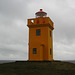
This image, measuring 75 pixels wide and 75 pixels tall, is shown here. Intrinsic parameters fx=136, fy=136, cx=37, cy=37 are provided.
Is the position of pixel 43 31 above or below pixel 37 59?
above

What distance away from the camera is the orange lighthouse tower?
79.1 feet

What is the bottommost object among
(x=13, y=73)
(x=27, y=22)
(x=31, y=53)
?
(x=13, y=73)

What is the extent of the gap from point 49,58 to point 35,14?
8.81 m

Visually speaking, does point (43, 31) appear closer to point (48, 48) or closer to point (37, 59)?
point (48, 48)

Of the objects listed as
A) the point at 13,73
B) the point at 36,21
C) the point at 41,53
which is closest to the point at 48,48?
the point at 41,53

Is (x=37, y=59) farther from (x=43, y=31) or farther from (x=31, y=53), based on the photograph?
(x=43, y=31)

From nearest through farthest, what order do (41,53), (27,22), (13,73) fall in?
(13,73) → (41,53) → (27,22)

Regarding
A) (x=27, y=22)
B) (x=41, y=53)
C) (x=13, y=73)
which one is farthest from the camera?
(x=27, y=22)

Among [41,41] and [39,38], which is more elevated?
[39,38]

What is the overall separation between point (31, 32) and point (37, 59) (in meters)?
5.15

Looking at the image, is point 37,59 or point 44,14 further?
point 44,14

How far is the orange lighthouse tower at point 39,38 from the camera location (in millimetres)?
24117

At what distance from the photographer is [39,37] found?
24734 millimetres

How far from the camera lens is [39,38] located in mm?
24688
